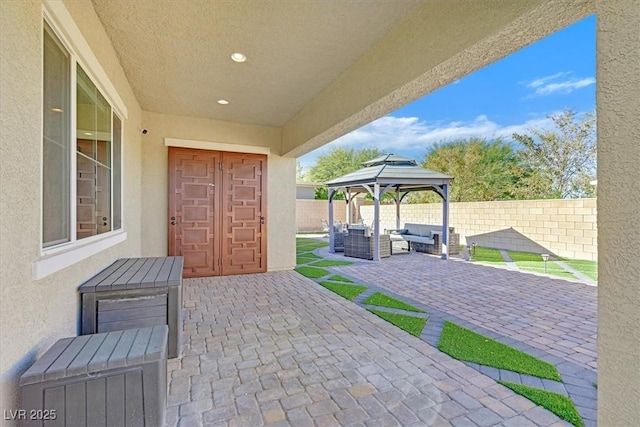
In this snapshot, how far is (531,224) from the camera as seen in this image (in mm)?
9297

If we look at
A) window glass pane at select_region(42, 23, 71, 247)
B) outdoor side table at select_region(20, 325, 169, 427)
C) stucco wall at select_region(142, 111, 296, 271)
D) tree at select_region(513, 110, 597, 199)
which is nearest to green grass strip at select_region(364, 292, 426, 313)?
stucco wall at select_region(142, 111, 296, 271)

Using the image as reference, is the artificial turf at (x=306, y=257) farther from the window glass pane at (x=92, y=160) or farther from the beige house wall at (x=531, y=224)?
the beige house wall at (x=531, y=224)

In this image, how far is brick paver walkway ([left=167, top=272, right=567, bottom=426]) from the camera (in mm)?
1958

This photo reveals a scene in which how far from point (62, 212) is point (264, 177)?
178 inches

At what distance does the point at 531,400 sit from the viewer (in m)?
2.10

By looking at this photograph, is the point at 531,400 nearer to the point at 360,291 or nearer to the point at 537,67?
the point at 360,291

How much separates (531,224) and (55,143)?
11193 millimetres

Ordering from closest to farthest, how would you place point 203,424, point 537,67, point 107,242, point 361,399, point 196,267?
point 203,424 < point 361,399 < point 107,242 < point 196,267 < point 537,67

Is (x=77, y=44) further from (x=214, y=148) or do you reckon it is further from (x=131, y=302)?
(x=214, y=148)

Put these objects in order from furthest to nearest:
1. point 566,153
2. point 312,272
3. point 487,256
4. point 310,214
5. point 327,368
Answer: point 310,214 → point 566,153 → point 487,256 → point 312,272 → point 327,368

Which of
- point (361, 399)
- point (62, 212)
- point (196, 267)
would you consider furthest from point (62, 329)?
point (196, 267)

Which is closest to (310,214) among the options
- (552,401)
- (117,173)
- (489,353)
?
(117,173)

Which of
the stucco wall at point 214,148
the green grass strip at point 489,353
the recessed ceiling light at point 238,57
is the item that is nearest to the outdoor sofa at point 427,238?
the stucco wall at point 214,148

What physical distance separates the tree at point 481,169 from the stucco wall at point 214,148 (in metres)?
12.3
